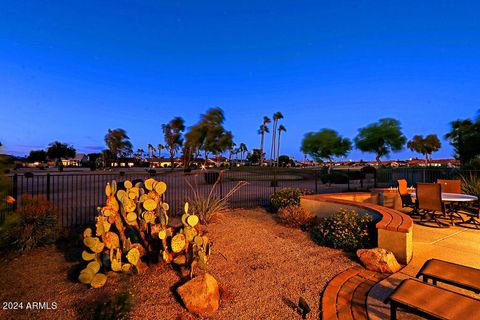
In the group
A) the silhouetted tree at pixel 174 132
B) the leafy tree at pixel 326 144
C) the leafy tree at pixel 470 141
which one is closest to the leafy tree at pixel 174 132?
the silhouetted tree at pixel 174 132

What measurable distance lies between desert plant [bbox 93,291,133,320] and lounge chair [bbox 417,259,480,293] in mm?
3080

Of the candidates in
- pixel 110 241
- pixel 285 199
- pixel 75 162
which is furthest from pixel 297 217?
pixel 75 162

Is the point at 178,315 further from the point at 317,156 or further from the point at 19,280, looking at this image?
the point at 317,156

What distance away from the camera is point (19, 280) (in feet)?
11.0

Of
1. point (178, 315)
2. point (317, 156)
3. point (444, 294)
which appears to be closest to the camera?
point (444, 294)

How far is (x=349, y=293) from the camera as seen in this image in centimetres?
289

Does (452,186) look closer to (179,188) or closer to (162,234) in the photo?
(162,234)

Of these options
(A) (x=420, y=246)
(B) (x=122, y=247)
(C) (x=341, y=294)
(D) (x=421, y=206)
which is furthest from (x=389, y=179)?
(B) (x=122, y=247)

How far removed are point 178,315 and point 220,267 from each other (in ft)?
3.95

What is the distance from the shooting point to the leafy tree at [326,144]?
38.8 meters

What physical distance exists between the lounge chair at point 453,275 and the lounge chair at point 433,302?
1.16 feet

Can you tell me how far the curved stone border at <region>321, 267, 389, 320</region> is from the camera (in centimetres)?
249

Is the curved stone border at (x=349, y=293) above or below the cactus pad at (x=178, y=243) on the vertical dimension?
below

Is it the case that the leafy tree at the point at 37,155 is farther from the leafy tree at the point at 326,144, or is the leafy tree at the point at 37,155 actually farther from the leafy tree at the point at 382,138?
the leafy tree at the point at 382,138
